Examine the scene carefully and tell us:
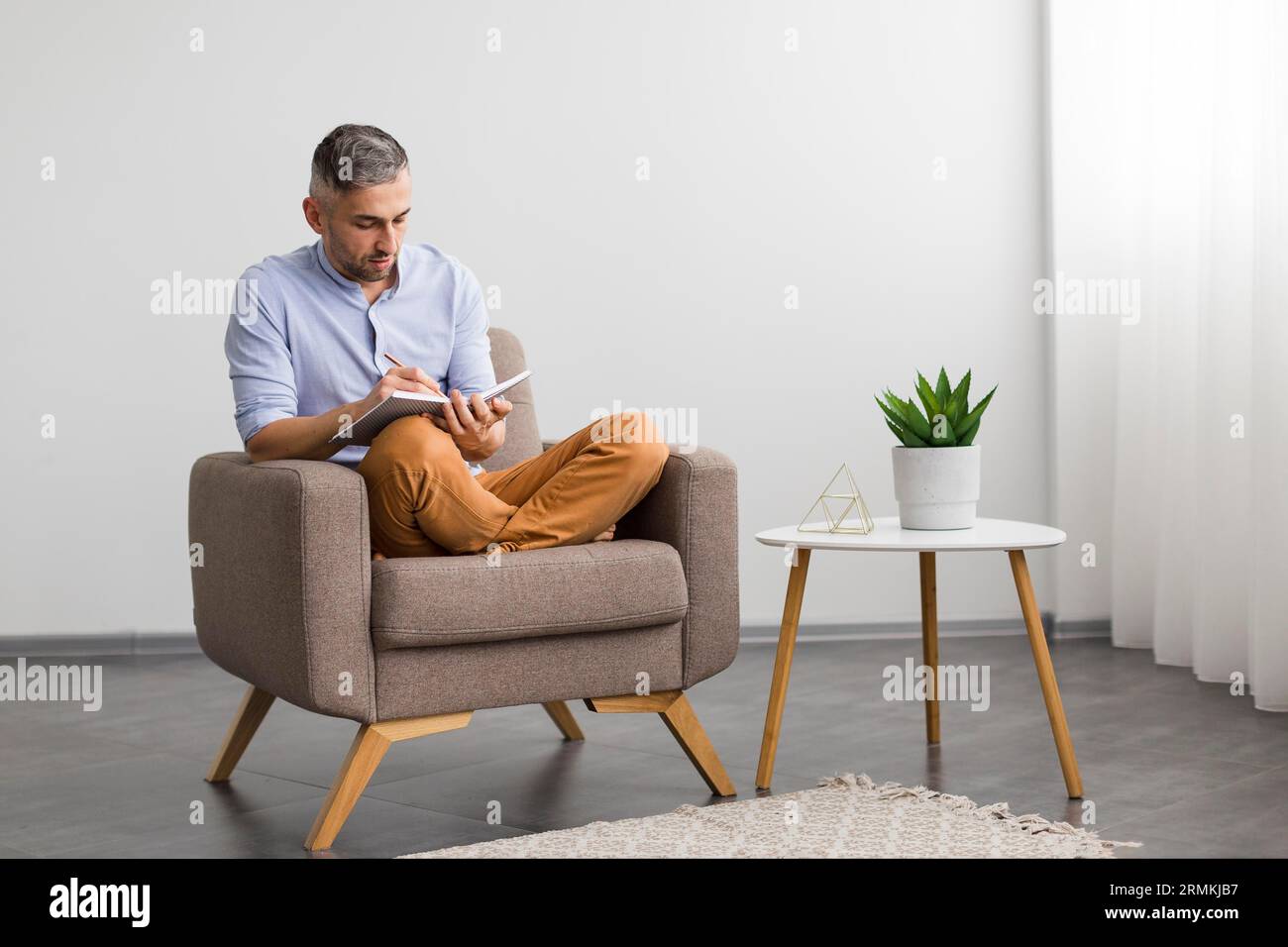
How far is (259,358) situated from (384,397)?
0.31 m

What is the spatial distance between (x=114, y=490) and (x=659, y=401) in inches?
63.6

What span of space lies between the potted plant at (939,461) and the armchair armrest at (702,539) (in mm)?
323

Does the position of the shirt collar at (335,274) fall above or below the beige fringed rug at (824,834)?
above

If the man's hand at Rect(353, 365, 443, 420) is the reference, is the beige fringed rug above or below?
below

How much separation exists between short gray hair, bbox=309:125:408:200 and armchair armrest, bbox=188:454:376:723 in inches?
18.9

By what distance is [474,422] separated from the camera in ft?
7.95

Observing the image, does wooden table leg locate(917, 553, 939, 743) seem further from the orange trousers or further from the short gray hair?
the short gray hair

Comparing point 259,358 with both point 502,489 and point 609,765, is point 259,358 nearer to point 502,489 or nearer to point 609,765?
point 502,489

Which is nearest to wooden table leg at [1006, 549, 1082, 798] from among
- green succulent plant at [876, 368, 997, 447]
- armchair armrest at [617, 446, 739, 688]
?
green succulent plant at [876, 368, 997, 447]

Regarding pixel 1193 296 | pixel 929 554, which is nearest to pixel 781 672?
pixel 929 554

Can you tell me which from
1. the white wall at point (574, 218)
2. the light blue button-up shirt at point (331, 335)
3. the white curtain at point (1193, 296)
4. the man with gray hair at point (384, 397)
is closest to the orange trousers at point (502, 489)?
the man with gray hair at point (384, 397)

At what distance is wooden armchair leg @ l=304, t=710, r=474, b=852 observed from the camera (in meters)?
2.26

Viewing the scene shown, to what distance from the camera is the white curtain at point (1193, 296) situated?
322 centimetres

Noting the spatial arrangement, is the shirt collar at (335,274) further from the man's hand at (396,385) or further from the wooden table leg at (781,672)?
the wooden table leg at (781,672)
